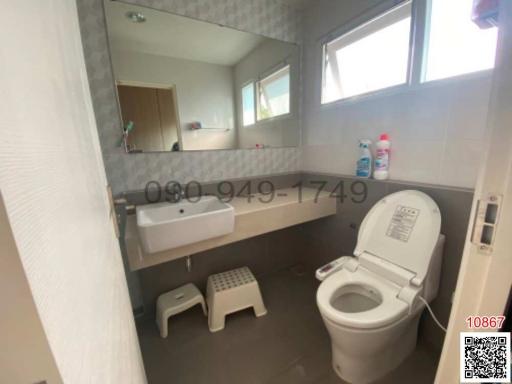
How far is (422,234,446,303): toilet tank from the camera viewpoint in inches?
41.1

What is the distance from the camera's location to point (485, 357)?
0.53m

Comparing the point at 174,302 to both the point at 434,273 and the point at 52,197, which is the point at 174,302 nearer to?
the point at 52,197

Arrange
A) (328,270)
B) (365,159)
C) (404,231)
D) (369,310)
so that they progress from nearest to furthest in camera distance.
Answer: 1. (369,310)
2. (404,231)
3. (328,270)
4. (365,159)

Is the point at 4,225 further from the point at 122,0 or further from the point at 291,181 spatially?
the point at 291,181

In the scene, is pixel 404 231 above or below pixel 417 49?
below

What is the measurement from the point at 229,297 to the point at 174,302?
0.37 m

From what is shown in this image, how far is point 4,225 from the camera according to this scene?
16cm

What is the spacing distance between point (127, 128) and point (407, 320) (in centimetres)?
179

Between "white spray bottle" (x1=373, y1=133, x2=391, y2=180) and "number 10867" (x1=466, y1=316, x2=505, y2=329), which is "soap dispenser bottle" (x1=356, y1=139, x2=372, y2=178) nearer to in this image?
"white spray bottle" (x1=373, y1=133, x2=391, y2=180)

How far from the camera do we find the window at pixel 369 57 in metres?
1.25

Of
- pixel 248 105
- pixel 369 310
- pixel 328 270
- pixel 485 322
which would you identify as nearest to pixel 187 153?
pixel 248 105

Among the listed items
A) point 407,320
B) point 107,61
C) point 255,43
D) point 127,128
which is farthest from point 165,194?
point 407,320

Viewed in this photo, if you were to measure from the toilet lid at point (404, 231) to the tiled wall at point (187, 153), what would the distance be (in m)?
0.89

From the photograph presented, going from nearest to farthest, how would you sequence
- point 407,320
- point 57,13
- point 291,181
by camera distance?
point 57,13 < point 407,320 < point 291,181
